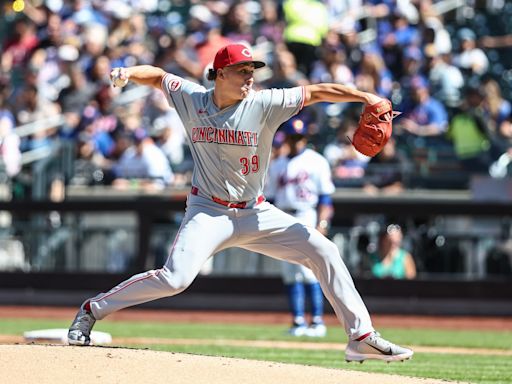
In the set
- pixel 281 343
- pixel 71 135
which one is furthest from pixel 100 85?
pixel 281 343

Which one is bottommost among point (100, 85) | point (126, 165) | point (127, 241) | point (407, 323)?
point (407, 323)

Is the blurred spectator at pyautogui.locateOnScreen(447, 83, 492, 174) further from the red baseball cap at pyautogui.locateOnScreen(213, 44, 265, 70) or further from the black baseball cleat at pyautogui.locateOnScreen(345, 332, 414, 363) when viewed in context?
the red baseball cap at pyautogui.locateOnScreen(213, 44, 265, 70)

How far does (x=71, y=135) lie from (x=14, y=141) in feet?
3.12

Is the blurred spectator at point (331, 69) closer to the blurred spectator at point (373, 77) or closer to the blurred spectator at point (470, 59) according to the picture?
the blurred spectator at point (373, 77)

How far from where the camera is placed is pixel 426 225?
1502 centimetres

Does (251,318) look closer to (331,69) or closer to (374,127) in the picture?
(331,69)

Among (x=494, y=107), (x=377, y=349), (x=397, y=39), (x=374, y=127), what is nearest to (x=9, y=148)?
(x=397, y=39)

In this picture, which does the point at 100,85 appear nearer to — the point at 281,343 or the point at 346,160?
the point at 346,160

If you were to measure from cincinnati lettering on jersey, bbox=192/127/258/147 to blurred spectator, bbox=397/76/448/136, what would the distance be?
9340 millimetres

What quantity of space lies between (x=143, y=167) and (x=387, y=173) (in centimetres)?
366

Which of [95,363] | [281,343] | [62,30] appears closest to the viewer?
[95,363]

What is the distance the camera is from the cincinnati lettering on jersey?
729cm

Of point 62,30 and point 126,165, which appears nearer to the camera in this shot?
point 126,165

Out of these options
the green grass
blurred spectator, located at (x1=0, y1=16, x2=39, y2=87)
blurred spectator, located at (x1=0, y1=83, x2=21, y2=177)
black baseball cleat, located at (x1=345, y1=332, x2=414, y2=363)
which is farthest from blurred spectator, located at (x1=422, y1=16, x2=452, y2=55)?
black baseball cleat, located at (x1=345, y1=332, x2=414, y2=363)
